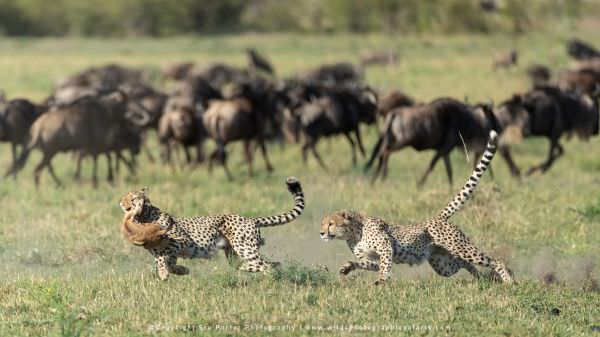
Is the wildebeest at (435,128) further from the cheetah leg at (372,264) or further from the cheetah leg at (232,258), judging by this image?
the cheetah leg at (372,264)

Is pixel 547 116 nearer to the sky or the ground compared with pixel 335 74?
nearer to the ground

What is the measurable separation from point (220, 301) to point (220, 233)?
39.8 inches

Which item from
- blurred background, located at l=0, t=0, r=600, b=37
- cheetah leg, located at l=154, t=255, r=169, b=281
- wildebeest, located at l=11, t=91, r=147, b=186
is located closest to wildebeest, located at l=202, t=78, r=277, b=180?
wildebeest, located at l=11, t=91, r=147, b=186

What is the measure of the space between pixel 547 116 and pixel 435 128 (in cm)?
326

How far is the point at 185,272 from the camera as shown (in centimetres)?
904

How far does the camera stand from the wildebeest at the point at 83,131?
16.9 meters

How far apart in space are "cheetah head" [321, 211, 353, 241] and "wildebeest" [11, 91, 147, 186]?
863 centimetres

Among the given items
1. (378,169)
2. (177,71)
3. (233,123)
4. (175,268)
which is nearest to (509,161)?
(378,169)

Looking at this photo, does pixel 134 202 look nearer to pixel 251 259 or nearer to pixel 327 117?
pixel 251 259

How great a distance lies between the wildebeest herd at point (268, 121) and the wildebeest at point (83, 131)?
0.02 meters

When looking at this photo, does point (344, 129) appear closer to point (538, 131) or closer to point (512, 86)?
point (538, 131)

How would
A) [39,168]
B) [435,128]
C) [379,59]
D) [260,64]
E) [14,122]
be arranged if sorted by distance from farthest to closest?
[379,59], [260,64], [14,122], [435,128], [39,168]

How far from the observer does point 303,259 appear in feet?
34.8

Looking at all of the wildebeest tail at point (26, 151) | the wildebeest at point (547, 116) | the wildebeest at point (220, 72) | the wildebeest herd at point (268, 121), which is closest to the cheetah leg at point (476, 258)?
the wildebeest herd at point (268, 121)
